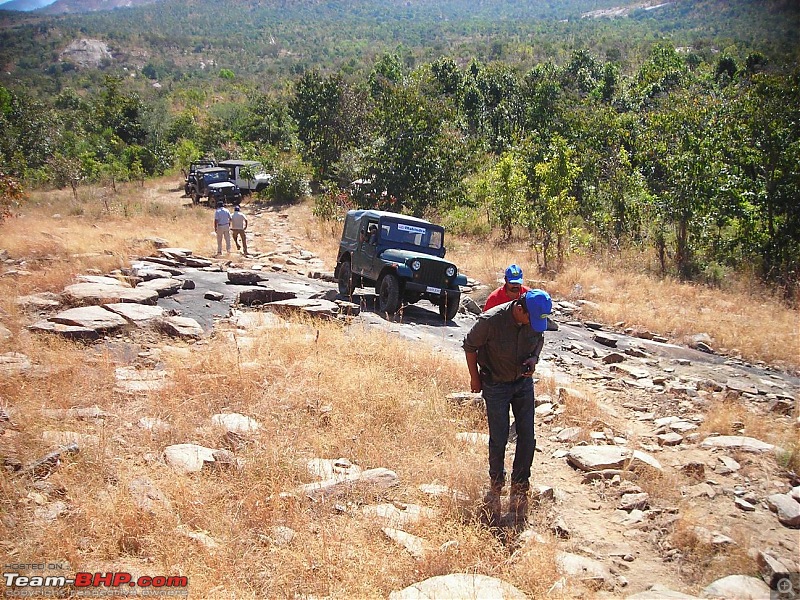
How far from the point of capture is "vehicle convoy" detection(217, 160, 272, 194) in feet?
93.7

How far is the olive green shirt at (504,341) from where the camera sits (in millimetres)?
4406

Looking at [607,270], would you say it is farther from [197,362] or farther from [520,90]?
[520,90]

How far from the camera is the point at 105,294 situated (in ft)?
30.5

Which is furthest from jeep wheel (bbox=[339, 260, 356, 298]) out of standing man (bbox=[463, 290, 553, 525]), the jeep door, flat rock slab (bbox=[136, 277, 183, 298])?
standing man (bbox=[463, 290, 553, 525])

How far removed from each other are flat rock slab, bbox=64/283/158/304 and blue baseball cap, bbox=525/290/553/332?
22.7 ft

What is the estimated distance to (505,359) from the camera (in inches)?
174

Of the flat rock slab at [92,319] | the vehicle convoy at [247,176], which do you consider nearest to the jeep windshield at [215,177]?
the vehicle convoy at [247,176]

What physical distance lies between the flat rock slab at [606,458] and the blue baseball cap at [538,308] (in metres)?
1.59

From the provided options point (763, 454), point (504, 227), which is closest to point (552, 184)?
point (504, 227)

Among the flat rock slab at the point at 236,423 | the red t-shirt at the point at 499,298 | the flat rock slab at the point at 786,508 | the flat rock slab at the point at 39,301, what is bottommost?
the flat rock slab at the point at 786,508

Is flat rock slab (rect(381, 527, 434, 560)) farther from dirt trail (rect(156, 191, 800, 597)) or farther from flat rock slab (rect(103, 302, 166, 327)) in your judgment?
flat rock slab (rect(103, 302, 166, 327))

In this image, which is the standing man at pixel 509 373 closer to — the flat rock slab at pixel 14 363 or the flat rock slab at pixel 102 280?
the flat rock slab at pixel 14 363

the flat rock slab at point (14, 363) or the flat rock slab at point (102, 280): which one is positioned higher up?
the flat rock slab at point (14, 363)

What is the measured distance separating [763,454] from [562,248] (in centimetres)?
1074
